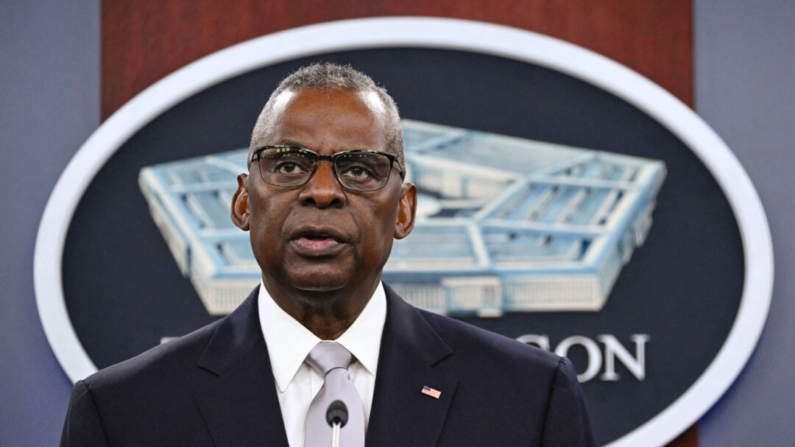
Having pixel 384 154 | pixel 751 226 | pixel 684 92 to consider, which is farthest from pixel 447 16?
pixel 384 154

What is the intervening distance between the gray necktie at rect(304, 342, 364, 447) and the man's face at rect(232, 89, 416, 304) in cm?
10

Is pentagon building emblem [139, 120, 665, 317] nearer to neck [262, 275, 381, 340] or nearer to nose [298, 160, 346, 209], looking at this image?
neck [262, 275, 381, 340]

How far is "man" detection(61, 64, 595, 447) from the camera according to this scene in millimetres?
1094

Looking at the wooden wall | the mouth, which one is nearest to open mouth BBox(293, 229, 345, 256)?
the mouth

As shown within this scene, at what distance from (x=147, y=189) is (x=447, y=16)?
0.97 metres

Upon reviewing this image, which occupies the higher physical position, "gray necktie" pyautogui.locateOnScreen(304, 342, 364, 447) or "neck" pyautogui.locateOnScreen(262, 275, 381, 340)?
"neck" pyautogui.locateOnScreen(262, 275, 381, 340)

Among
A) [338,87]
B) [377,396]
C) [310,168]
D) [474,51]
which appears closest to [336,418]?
[377,396]

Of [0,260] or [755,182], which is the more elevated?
[755,182]

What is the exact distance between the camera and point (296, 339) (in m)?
1.17

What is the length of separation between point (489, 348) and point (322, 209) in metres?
0.36

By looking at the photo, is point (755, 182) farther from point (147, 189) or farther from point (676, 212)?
point (147, 189)

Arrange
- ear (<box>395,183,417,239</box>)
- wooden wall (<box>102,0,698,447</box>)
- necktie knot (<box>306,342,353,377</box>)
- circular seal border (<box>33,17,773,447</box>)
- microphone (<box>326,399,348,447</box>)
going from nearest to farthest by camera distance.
Answer: microphone (<box>326,399,348,447</box>) < necktie knot (<box>306,342,353,377</box>) < ear (<box>395,183,417,239</box>) < circular seal border (<box>33,17,773,447</box>) < wooden wall (<box>102,0,698,447</box>)

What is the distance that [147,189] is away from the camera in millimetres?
2277

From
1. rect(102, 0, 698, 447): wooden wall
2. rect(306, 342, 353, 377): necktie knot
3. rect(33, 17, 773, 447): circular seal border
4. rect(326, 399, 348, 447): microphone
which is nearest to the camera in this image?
rect(326, 399, 348, 447): microphone
